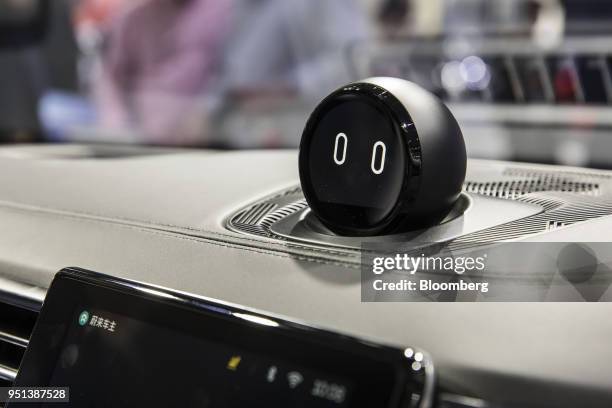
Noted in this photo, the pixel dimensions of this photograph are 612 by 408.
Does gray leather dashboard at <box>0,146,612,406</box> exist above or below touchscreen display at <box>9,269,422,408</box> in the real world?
above

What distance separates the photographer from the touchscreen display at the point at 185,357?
1.51ft

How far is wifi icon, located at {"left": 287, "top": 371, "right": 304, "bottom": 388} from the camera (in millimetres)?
474

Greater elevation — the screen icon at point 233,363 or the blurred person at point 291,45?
the blurred person at point 291,45

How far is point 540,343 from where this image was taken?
439mm

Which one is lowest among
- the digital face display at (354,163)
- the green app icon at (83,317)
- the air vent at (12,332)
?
the air vent at (12,332)

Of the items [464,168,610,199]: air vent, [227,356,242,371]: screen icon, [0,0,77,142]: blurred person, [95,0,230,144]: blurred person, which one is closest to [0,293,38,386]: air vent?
[227,356,242,371]: screen icon

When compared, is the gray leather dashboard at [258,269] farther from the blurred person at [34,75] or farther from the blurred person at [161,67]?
the blurred person at [34,75]

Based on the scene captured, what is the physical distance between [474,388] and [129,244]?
0.37 m

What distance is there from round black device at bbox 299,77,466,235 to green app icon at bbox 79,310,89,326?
0.21 metres

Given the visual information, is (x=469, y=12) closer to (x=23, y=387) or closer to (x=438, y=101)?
(x=438, y=101)

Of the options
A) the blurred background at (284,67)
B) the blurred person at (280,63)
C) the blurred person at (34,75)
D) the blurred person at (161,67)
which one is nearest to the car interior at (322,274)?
the blurred background at (284,67)

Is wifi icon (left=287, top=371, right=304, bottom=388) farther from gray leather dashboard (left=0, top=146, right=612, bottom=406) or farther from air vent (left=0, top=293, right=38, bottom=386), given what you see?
air vent (left=0, top=293, right=38, bottom=386)

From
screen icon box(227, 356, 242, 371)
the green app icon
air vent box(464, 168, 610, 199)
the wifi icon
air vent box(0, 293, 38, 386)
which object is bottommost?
air vent box(0, 293, 38, 386)

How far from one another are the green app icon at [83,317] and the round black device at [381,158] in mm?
215
